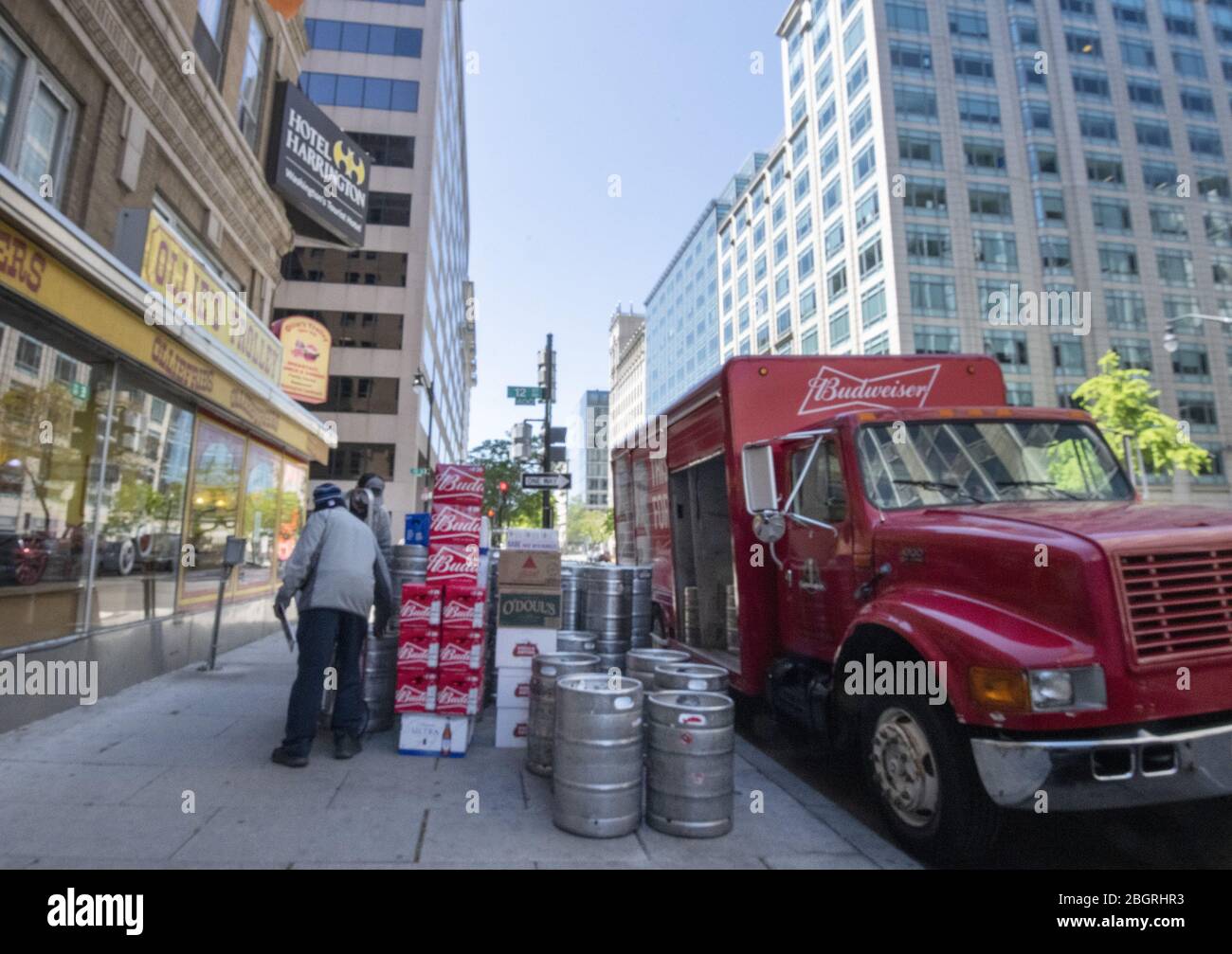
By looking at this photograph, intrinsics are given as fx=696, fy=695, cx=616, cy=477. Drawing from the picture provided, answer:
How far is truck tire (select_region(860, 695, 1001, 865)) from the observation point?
11.2 ft

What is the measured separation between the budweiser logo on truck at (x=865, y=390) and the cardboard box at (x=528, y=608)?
2.77 meters

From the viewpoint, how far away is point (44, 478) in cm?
661

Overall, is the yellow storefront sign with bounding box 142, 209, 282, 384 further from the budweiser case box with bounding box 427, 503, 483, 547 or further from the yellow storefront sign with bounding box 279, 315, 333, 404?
the budweiser case box with bounding box 427, 503, 483, 547

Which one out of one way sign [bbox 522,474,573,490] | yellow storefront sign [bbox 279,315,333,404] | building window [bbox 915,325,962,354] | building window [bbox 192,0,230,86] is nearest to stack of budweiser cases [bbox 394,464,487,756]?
one way sign [bbox 522,474,573,490]

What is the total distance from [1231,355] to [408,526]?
59.9 m

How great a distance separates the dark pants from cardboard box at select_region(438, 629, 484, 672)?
1.99ft

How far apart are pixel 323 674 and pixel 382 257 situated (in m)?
37.2

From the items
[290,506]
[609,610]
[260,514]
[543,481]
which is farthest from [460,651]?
[290,506]

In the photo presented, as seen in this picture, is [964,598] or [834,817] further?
[834,817]

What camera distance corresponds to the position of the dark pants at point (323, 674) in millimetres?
4801

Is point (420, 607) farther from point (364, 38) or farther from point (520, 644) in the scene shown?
point (364, 38)

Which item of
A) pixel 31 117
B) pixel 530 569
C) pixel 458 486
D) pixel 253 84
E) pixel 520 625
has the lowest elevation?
pixel 520 625

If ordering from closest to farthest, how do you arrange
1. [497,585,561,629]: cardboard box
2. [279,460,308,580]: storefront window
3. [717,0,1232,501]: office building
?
[497,585,561,629]: cardboard box, [279,460,308,580]: storefront window, [717,0,1232,501]: office building

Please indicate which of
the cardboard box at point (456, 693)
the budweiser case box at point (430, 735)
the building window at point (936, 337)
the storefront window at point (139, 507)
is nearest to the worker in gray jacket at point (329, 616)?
the budweiser case box at point (430, 735)
